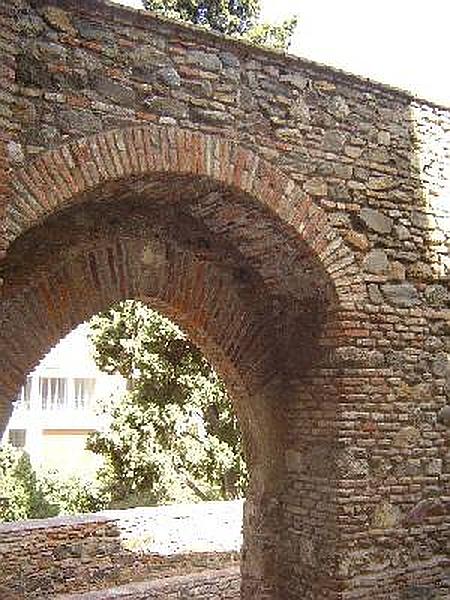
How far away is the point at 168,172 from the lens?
4.25 m

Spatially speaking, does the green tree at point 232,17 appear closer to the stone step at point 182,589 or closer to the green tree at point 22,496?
the stone step at point 182,589

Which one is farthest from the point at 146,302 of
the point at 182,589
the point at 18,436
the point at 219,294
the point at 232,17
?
the point at 18,436

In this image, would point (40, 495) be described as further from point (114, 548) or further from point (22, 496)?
point (114, 548)

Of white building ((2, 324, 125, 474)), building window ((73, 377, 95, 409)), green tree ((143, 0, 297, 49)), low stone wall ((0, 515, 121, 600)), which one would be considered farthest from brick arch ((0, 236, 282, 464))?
building window ((73, 377, 95, 409))

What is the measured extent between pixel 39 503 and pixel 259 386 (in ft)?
28.7

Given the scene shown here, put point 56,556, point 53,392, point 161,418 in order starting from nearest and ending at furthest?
point 56,556
point 161,418
point 53,392

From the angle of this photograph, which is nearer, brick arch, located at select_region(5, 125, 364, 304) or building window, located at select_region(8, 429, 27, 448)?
brick arch, located at select_region(5, 125, 364, 304)

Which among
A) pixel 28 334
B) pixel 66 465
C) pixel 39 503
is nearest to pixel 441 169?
pixel 28 334

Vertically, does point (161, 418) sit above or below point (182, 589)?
above

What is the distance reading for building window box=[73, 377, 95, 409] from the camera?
95.0 ft

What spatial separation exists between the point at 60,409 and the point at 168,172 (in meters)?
25.5

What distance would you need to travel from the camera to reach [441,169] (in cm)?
538

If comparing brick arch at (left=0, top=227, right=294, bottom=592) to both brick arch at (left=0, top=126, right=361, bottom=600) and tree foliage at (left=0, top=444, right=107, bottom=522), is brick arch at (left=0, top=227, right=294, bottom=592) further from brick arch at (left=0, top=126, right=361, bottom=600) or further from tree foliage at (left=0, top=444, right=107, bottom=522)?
tree foliage at (left=0, top=444, right=107, bottom=522)

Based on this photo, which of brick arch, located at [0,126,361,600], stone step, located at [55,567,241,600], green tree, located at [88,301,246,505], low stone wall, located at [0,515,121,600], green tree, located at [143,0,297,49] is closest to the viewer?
brick arch, located at [0,126,361,600]
